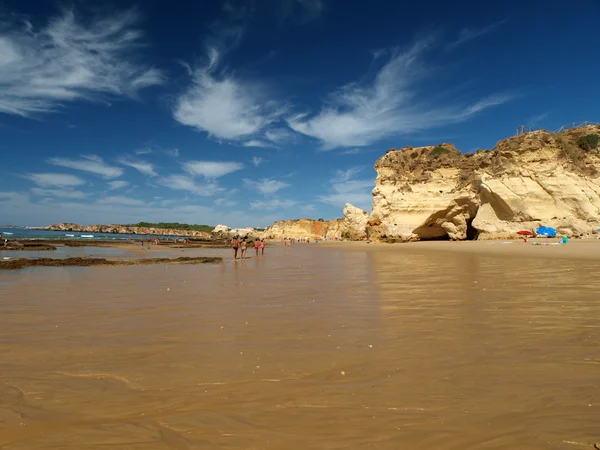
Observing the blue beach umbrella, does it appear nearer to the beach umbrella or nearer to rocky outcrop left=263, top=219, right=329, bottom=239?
the beach umbrella

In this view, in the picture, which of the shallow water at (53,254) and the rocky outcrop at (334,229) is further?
the rocky outcrop at (334,229)

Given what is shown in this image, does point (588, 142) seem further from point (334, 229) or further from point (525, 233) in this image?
point (334, 229)

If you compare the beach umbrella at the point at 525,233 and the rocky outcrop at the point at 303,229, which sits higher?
the rocky outcrop at the point at 303,229

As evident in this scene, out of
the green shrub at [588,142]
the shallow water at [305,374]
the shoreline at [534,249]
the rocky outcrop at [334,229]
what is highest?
the green shrub at [588,142]

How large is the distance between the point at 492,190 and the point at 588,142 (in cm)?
1000

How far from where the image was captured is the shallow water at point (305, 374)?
2375 mm

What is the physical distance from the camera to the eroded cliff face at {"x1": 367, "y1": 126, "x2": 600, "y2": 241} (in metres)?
31.1

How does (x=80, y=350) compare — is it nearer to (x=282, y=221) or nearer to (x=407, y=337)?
(x=407, y=337)

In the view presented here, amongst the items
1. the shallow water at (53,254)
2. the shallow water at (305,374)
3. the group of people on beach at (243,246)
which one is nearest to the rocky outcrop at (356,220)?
the group of people on beach at (243,246)

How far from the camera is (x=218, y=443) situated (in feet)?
A: 7.47

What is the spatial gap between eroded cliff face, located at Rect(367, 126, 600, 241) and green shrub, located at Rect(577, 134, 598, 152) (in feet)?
1.47

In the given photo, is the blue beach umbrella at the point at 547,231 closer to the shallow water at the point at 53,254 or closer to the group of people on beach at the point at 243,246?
the group of people on beach at the point at 243,246

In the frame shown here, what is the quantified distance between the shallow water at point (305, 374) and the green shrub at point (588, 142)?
115 ft

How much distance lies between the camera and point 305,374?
3.41 meters
